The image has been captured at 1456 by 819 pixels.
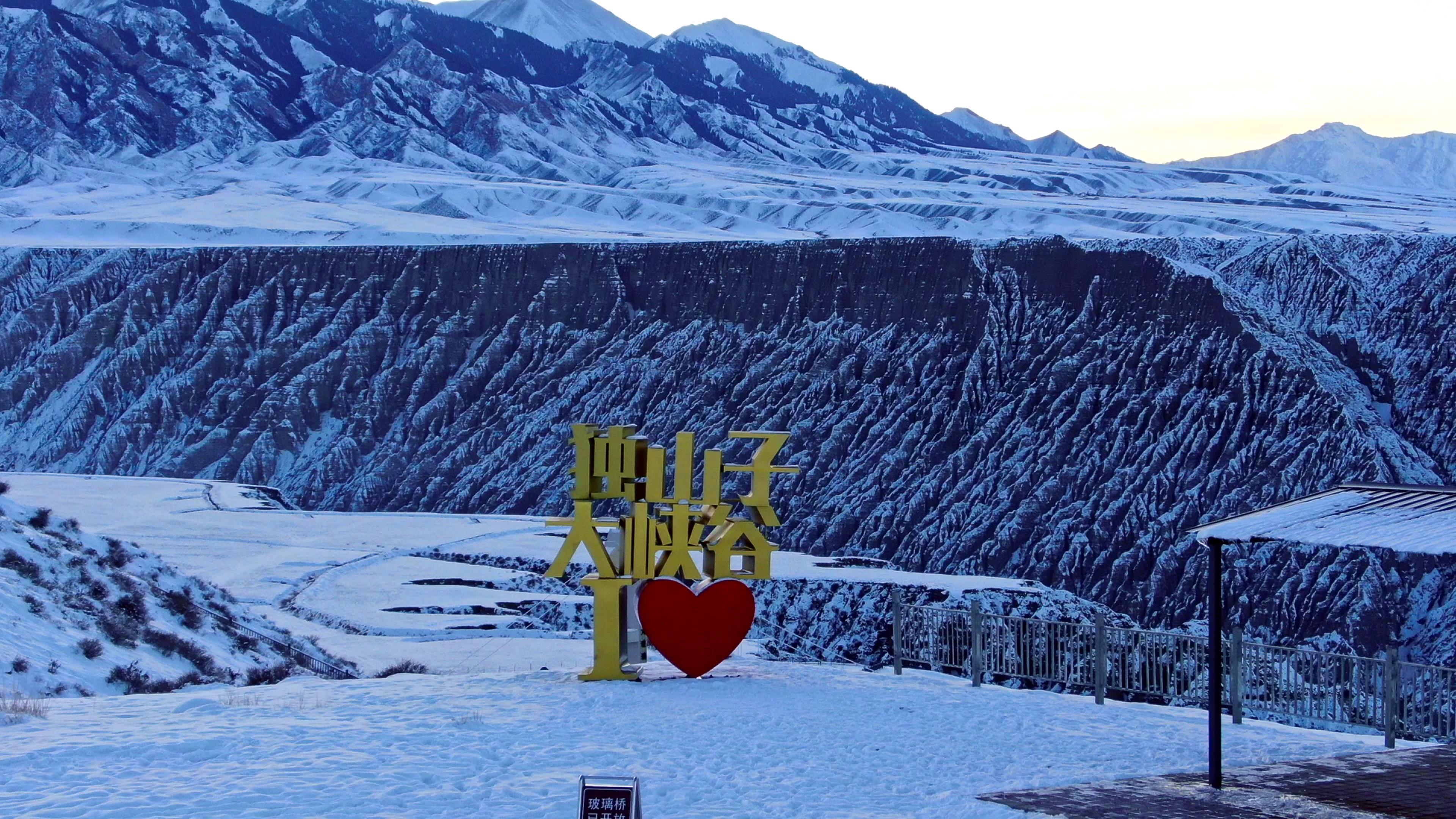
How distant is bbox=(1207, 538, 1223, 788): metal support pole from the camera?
38.0ft

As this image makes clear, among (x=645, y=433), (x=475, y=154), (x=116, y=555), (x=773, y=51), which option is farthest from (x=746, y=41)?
(x=116, y=555)

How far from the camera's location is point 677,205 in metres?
90.9

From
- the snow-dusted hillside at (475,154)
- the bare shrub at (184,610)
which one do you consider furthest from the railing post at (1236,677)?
the snow-dusted hillside at (475,154)

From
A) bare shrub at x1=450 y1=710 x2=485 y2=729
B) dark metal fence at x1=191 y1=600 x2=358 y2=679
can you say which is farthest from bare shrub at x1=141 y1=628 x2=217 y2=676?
bare shrub at x1=450 y1=710 x2=485 y2=729

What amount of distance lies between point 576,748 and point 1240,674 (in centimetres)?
704

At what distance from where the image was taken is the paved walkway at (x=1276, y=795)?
10.8 meters

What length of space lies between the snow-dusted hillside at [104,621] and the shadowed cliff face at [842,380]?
23295 mm

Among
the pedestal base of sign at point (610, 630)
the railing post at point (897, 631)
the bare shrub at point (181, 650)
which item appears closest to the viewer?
the pedestal base of sign at point (610, 630)

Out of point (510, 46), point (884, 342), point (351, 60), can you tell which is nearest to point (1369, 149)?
point (510, 46)

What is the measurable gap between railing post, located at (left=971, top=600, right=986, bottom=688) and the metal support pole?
602 centimetres

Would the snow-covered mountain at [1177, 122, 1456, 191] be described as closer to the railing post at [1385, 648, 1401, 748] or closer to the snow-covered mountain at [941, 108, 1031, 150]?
the snow-covered mountain at [941, 108, 1031, 150]

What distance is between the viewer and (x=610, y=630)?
57.9 ft

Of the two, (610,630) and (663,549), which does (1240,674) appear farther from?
(610,630)

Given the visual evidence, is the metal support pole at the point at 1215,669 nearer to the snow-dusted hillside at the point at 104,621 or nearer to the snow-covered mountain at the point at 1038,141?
the snow-dusted hillside at the point at 104,621
